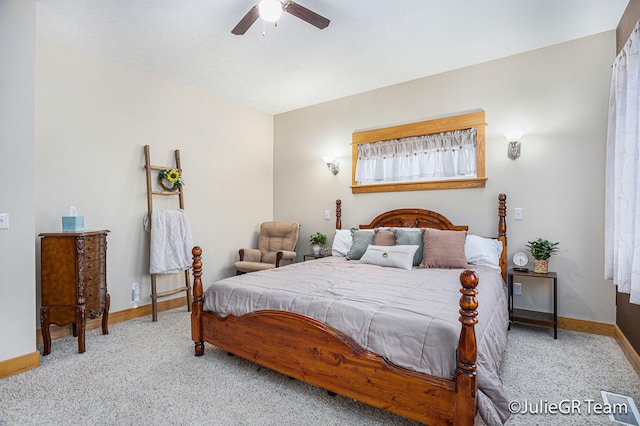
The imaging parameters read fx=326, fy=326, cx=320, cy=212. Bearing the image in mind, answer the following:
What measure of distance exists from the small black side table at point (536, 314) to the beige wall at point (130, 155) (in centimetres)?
356

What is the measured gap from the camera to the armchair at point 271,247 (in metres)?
4.44

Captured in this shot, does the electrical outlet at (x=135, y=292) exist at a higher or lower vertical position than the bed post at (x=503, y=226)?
lower

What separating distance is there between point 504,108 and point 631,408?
9.13 ft

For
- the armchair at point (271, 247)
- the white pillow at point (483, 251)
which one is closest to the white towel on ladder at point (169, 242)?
the armchair at point (271, 247)

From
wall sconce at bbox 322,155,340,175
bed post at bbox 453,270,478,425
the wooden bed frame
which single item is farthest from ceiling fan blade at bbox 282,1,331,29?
wall sconce at bbox 322,155,340,175

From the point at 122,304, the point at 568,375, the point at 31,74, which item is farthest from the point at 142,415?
the point at 568,375

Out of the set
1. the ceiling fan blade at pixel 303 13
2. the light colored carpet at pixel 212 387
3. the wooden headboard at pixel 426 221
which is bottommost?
the light colored carpet at pixel 212 387

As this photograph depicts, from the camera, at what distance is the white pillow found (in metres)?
3.22

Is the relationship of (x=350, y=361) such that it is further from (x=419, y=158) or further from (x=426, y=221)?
(x=419, y=158)

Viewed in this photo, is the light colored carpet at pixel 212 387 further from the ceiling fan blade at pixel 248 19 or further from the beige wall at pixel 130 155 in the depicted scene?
the ceiling fan blade at pixel 248 19

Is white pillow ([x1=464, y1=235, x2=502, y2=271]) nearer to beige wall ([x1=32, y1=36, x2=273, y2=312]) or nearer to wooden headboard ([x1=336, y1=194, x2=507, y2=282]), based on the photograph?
wooden headboard ([x1=336, y1=194, x2=507, y2=282])

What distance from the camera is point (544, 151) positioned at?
10.9 ft

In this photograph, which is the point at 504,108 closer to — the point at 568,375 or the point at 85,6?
the point at 568,375

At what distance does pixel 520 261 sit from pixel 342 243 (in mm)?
1941
